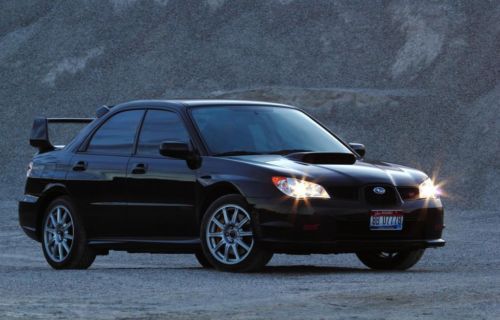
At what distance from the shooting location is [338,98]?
133 feet

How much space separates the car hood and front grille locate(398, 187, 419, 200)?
0.04 metres

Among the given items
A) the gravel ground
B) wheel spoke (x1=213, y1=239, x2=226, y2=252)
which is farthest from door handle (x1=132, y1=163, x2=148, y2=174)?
wheel spoke (x1=213, y1=239, x2=226, y2=252)

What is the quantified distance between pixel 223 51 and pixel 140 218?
3463 cm

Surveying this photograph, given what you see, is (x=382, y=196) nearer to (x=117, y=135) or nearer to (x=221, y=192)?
(x=221, y=192)

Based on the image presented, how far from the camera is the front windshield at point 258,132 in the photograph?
37.2ft

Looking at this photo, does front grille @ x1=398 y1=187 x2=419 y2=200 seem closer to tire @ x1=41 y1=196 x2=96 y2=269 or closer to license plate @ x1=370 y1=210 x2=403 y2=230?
license plate @ x1=370 y1=210 x2=403 y2=230

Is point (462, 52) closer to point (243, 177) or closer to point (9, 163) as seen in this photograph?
point (9, 163)

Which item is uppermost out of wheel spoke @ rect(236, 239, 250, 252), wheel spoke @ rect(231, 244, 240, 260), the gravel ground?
wheel spoke @ rect(236, 239, 250, 252)

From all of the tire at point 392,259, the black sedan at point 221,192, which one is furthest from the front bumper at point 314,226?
the tire at point 392,259

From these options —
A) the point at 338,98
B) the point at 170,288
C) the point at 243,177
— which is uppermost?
the point at 338,98

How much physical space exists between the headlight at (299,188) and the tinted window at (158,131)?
1325 mm

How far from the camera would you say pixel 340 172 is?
10.7 m

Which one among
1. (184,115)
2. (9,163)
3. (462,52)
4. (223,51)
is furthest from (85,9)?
(184,115)

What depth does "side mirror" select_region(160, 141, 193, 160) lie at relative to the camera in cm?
1101
